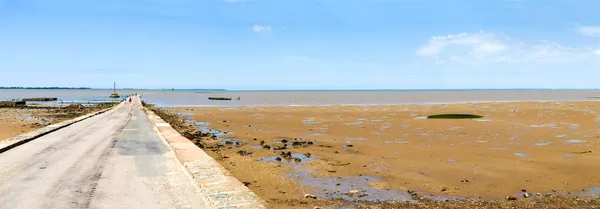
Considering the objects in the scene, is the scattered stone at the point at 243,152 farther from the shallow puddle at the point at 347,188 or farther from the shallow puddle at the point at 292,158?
the shallow puddle at the point at 347,188

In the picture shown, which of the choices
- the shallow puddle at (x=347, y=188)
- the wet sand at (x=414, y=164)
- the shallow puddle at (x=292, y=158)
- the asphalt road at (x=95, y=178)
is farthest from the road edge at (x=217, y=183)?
the shallow puddle at (x=292, y=158)

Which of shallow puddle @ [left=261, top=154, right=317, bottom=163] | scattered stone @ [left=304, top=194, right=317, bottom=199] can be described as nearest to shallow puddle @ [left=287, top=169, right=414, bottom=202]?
scattered stone @ [left=304, top=194, right=317, bottom=199]

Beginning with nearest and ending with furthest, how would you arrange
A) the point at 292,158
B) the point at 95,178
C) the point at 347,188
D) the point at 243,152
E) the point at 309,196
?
the point at 309,196, the point at 95,178, the point at 347,188, the point at 292,158, the point at 243,152

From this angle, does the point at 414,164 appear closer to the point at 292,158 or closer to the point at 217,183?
the point at 292,158

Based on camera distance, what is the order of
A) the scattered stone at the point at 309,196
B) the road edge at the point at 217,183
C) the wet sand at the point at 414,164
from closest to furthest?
1. the road edge at the point at 217,183
2. the scattered stone at the point at 309,196
3. the wet sand at the point at 414,164

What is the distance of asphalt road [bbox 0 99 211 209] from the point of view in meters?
6.50

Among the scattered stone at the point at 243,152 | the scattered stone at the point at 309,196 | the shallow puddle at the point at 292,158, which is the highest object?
the scattered stone at the point at 309,196

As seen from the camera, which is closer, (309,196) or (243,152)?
(309,196)

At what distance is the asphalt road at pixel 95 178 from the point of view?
6.50 metres

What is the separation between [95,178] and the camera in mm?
8102

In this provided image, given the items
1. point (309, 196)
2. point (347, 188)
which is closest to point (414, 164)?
point (347, 188)

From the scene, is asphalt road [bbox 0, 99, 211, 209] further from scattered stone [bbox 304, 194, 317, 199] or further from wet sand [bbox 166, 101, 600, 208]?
scattered stone [bbox 304, 194, 317, 199]

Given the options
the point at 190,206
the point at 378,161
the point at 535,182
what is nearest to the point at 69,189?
the point at 190,206

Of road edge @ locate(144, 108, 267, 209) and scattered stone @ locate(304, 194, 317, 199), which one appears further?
scattered stone @ locate(304, 194, 317, 199)
